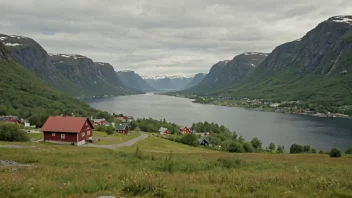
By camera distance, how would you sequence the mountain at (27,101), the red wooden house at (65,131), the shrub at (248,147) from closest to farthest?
the red wooden house at (65,131), the shrub at (248,147), the mountain at (27,101)

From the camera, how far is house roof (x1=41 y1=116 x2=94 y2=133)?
5919 cm

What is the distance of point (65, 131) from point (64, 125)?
1.88 metres

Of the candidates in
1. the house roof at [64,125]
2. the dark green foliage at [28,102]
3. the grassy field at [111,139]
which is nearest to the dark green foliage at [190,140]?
the grassy field at [111,139]

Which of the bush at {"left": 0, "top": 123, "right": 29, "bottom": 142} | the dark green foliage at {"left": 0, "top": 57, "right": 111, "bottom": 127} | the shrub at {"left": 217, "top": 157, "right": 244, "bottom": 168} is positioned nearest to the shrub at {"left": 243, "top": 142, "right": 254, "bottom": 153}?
the bush at {"left": 0, "top": 123, "right": 29, "bottom": 142}

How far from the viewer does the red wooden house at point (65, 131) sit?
5878 centimetres

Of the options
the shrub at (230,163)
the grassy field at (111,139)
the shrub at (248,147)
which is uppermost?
the shrub at (230,163)

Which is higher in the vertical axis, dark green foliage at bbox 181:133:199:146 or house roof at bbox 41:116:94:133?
house roof at bbox 41:116:94:133

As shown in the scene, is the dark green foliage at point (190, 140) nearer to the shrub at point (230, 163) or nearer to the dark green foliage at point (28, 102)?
the shrub at point (230, 163)

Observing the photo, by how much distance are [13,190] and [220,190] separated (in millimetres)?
7332

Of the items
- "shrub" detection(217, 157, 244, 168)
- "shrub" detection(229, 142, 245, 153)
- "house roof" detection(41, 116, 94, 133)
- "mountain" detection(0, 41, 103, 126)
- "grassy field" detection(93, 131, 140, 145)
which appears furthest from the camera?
"mountain" detection(0, 41, 103, 126)

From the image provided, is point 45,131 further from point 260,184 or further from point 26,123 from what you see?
point 260,184

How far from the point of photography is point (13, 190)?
10398 millimetres


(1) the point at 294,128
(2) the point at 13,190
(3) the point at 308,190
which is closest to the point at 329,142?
(1) the point at 294,128

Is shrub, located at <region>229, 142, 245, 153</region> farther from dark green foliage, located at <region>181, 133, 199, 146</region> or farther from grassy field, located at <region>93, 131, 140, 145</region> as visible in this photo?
grassy field, located at <region>93, 131, 140, 145</region>
